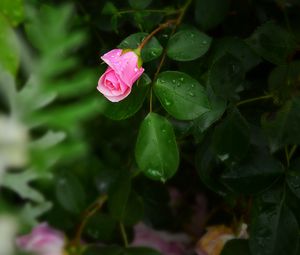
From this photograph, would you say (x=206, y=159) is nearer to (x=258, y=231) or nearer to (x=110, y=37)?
(x=258, y=231)

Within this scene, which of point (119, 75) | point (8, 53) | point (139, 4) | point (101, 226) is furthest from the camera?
point (101, 226)

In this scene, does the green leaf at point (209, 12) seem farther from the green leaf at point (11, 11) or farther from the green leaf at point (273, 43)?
the green leaf at point (11, 11)

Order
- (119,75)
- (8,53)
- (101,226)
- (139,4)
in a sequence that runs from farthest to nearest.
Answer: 1. (101,226)
2. (139,4)
3. (119,75)
4. (8,53)

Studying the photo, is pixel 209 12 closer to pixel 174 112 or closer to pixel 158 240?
pixel 174 112

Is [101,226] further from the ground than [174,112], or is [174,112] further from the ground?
[174,112]

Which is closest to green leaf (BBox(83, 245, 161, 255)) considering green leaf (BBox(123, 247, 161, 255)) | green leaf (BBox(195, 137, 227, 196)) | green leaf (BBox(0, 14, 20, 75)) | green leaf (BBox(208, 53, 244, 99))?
green leaf (BBox(123, 247, 161, 255))

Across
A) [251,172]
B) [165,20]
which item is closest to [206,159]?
[251,172]

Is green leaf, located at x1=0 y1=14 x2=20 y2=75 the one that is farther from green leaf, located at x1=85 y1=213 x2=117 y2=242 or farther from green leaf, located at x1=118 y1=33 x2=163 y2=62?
green leaf, located at x1=85 y1=213 x2=117 y2=242

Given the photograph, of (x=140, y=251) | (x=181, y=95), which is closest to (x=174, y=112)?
(x=181, y=95)
